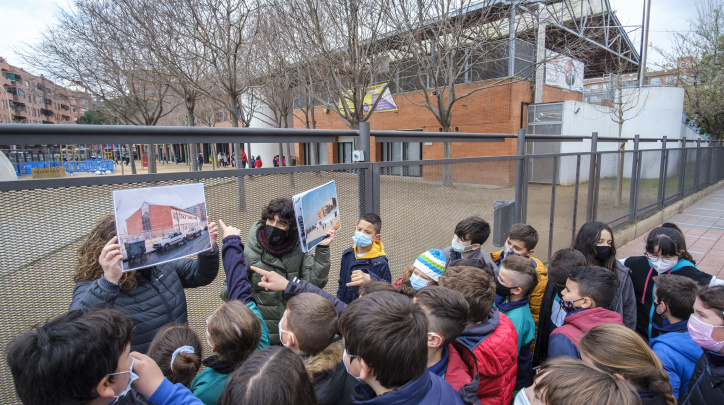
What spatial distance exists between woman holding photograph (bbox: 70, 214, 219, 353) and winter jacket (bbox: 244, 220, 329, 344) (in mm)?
309

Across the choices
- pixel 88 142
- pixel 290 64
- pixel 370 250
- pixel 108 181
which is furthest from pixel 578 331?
pixel 290 64

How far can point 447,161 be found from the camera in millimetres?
3832

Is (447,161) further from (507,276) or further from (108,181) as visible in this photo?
(108,181)

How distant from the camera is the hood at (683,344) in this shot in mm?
2100

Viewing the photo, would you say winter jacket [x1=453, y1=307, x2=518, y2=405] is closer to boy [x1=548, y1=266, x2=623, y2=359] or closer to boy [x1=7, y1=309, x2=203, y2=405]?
boy [x1=548, y1=266, x2=623, y2=359]

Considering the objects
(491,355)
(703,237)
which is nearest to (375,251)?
(491,355)

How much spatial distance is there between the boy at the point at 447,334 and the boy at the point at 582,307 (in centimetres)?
60

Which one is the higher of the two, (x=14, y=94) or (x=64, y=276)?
(x=14, y=94)

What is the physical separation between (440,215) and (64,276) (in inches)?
129

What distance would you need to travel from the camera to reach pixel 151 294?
2.00 meters

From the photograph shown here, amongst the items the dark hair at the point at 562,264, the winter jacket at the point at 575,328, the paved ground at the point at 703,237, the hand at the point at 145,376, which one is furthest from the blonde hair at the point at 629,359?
the paved ground at the point at 703,237

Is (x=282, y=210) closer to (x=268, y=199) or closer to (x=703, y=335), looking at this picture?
(x=268, y=199)

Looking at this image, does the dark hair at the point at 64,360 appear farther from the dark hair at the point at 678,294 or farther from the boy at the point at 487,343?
the dark hair at the point at 678,294

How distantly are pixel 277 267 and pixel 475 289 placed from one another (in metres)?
1.25
